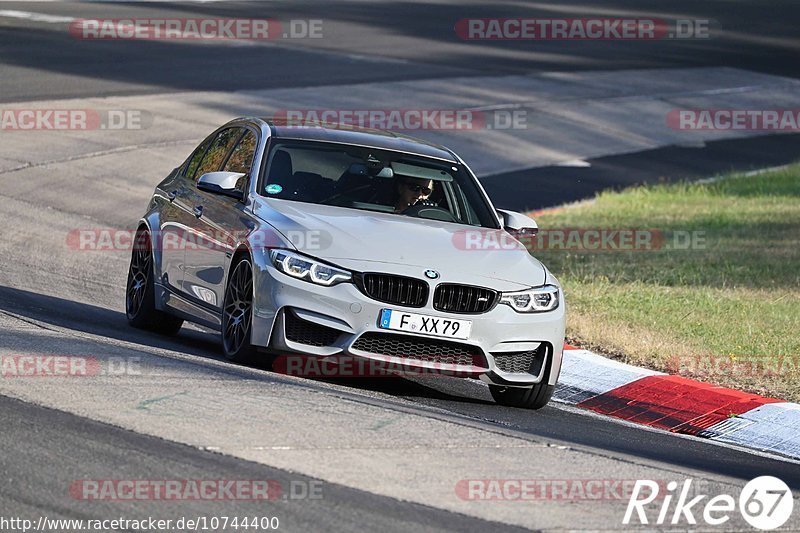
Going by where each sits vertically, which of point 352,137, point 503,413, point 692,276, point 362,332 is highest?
point 352,137

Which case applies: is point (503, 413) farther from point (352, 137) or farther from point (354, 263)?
point (352, 137)

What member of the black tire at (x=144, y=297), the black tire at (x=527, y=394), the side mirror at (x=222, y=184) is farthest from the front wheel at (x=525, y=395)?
the black tire at (x=144, y=297)

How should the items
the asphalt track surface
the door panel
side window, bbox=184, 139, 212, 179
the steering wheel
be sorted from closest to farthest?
1. the asphalt track surface
2. the door panel
3. the steering wheel
4. side window, bbox=184, 139, 212, 179

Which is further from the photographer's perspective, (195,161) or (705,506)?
(195,161)

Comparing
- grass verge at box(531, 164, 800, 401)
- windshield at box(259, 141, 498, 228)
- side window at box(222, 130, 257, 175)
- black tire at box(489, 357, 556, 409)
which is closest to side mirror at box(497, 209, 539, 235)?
windshield at box(259, 141, 498, 228)

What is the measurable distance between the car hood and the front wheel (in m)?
0.66

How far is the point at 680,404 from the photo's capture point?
33.3ft

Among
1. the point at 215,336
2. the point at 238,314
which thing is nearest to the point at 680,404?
the point at 238,314

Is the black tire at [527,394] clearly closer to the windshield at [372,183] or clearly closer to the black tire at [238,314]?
the windshield at [372,183]

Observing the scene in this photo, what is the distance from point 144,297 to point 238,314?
6.33 feet

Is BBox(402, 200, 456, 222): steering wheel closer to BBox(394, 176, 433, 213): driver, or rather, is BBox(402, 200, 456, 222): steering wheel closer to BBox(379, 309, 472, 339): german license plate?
BBox(394, 176, 433, 213): driver

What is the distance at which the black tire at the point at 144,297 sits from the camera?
10969mm

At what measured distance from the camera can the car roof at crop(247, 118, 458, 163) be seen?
1038cm

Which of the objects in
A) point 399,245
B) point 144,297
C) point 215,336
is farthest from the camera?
point 215,336
